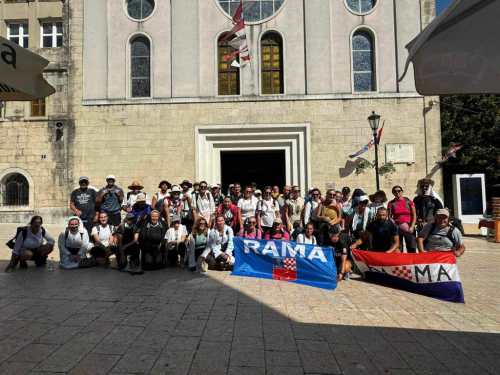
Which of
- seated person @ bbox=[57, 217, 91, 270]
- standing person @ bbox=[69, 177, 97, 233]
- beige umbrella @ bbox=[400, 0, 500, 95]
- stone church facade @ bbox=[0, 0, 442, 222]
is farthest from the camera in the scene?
stone church facade @ bbox=[0, 0, 442, 222]

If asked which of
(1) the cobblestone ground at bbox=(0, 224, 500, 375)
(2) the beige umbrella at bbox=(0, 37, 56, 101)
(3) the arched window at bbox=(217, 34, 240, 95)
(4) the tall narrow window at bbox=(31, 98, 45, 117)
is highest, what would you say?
(3) the arched window at bbox=(217, 34, 240, 95)

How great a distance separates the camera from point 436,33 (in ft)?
7.19

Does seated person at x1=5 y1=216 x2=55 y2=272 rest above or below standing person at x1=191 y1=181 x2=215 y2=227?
below

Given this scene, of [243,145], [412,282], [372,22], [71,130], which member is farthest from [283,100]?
[412,282]

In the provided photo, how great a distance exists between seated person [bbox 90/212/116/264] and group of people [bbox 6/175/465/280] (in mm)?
21

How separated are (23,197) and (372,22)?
1812 centimetres

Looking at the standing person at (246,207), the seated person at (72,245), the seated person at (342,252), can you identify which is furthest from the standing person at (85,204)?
the seated person at (342,252)

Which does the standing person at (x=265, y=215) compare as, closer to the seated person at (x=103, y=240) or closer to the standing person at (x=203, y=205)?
the standing person at (x=203, y=205)

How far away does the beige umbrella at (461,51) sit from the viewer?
211cm

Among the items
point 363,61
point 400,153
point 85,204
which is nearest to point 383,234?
point 85,204

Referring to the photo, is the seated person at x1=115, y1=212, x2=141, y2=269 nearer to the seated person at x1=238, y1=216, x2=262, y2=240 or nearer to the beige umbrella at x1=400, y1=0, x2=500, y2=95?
the seated person at x1=238, y1=216, x2=262, y2=240

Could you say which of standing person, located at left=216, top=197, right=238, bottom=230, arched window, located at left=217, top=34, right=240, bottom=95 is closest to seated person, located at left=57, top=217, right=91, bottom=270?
standing person, located at left=216, top=197, right=238, bottom=230

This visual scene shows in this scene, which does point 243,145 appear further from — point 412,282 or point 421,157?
point 412,282

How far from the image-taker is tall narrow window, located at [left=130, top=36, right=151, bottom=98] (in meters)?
15.2
